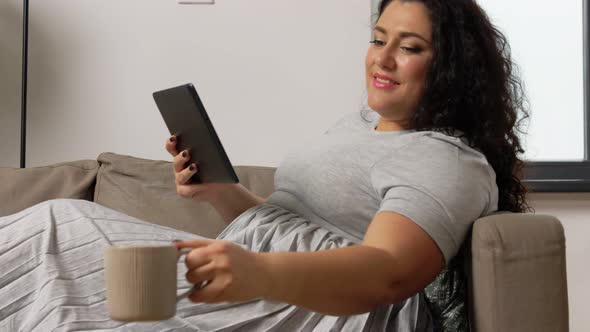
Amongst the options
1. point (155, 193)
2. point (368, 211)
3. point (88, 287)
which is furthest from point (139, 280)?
point (155, 193)

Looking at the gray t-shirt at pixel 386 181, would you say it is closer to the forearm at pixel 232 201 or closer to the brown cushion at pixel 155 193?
the forearm at pixel 232 201

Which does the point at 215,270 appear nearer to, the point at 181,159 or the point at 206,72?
the point at 181,159

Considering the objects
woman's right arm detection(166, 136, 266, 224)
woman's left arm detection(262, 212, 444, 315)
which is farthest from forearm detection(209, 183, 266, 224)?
woman's left arm detection(262, 212, 444, 315)

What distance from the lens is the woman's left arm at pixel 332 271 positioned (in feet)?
2.80

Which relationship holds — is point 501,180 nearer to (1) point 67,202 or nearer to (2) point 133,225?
(2) point 133,225

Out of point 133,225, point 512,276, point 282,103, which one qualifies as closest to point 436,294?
point 512,276

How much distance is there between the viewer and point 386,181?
1247 mm

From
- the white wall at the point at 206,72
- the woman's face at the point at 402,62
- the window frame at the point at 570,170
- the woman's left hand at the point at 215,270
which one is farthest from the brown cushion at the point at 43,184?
the window frame at the point at 570,170

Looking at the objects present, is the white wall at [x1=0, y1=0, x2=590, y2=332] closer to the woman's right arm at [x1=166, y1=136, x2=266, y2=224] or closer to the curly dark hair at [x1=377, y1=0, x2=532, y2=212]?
the woman's right arm at [x1=166, y1=136, x2=266, y2=224]

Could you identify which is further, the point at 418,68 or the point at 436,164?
the point at 418,68

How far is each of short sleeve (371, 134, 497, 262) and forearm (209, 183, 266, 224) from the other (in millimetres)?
445

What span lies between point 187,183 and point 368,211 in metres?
0.40

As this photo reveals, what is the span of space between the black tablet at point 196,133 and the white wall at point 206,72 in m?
1.04

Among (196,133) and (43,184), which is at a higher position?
(196,133)
